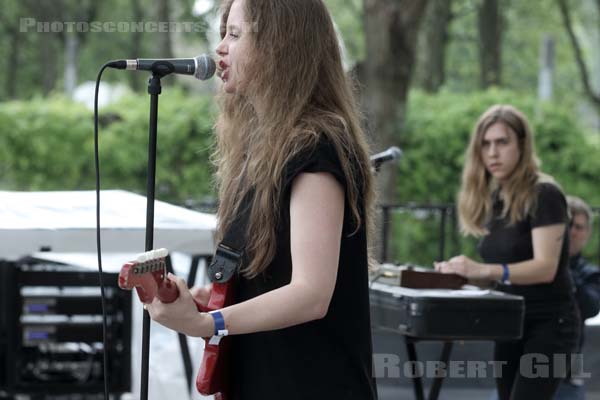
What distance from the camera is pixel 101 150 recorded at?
933 cm

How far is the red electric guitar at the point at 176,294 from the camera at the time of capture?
2080mm

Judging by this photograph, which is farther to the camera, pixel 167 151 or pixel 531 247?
pixel 167 151

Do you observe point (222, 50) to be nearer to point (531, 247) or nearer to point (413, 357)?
point (531, 247)

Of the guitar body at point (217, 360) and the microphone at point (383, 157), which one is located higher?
the microphone at point (383, 157)

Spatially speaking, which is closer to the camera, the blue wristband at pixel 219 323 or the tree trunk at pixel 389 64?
the blue wristband at pixel 219 323

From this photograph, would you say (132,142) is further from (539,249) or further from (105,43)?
(105,43)

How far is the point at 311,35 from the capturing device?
242 centimetres

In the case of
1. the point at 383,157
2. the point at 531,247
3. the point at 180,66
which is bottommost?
the point at 531,247

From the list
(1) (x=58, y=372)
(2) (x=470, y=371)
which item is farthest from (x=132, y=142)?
(2) (x=470, y=371)

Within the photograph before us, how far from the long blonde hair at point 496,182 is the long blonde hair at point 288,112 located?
221cm

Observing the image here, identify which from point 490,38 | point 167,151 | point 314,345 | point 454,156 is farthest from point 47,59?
point 314,345

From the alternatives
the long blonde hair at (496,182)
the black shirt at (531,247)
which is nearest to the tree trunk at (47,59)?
the long blonde hair at (496,182)

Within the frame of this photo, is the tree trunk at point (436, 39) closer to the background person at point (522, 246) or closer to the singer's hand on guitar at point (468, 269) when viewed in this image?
the background person at point (522, 246)

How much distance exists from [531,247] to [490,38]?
14.6 metres
